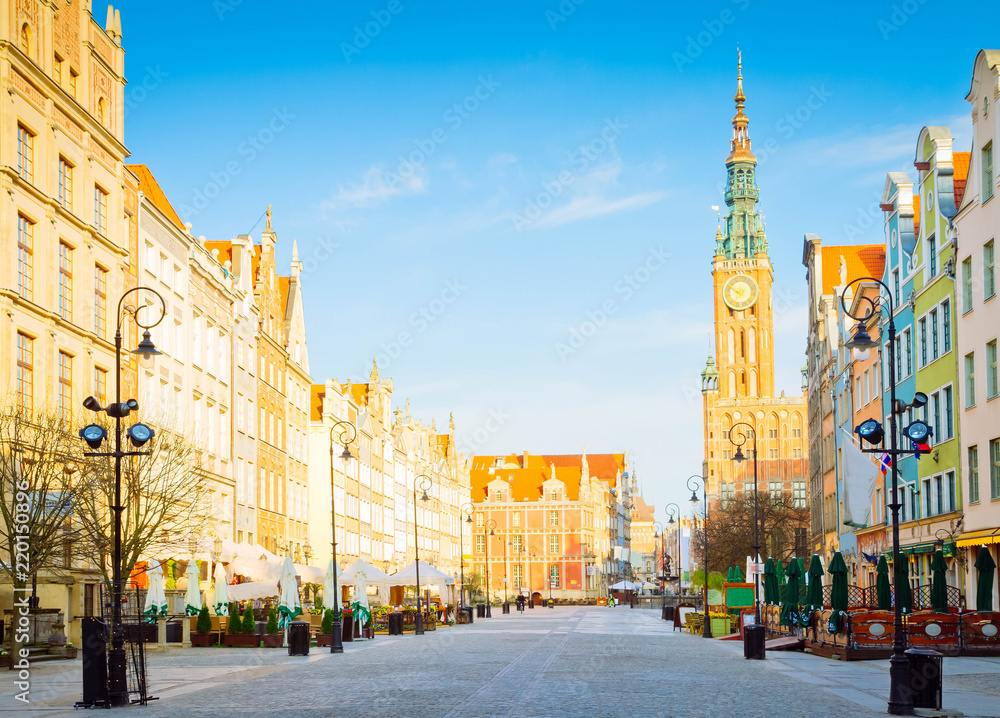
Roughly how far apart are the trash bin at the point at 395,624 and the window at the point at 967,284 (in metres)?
23.5

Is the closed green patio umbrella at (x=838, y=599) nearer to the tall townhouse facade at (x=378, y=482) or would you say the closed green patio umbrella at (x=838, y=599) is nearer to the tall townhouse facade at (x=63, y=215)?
the tall townhouse facade at (x=63, y=215)

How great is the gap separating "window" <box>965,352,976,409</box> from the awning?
3710 millimetres

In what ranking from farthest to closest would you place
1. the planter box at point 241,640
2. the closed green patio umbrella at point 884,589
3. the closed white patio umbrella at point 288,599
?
the closed white patio umbrella at point 288,599 < the planter box at point 241,640 < the closed green patio umbrella at point 884,589

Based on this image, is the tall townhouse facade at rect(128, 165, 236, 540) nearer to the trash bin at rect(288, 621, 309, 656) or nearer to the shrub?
the shrub

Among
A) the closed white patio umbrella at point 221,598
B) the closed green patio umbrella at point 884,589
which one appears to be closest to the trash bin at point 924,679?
the closed green patio umbrella at point 884,589

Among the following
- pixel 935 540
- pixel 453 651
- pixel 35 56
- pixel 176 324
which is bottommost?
pixel 453 651

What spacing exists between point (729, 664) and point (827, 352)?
132ft

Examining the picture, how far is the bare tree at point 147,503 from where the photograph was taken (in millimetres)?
32406

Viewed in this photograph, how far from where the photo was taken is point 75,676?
24.0 m

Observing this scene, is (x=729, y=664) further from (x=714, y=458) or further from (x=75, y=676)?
(x=714, y=458)

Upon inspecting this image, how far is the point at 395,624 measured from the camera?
4769 centimetres

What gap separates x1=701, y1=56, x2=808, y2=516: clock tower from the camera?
14938cm

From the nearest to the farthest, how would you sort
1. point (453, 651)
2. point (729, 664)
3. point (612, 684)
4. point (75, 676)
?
point (612, 684) → point (75, 676) → point (729, 664) → point (453, 651)

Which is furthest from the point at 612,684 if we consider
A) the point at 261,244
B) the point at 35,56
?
the point at 261,244
